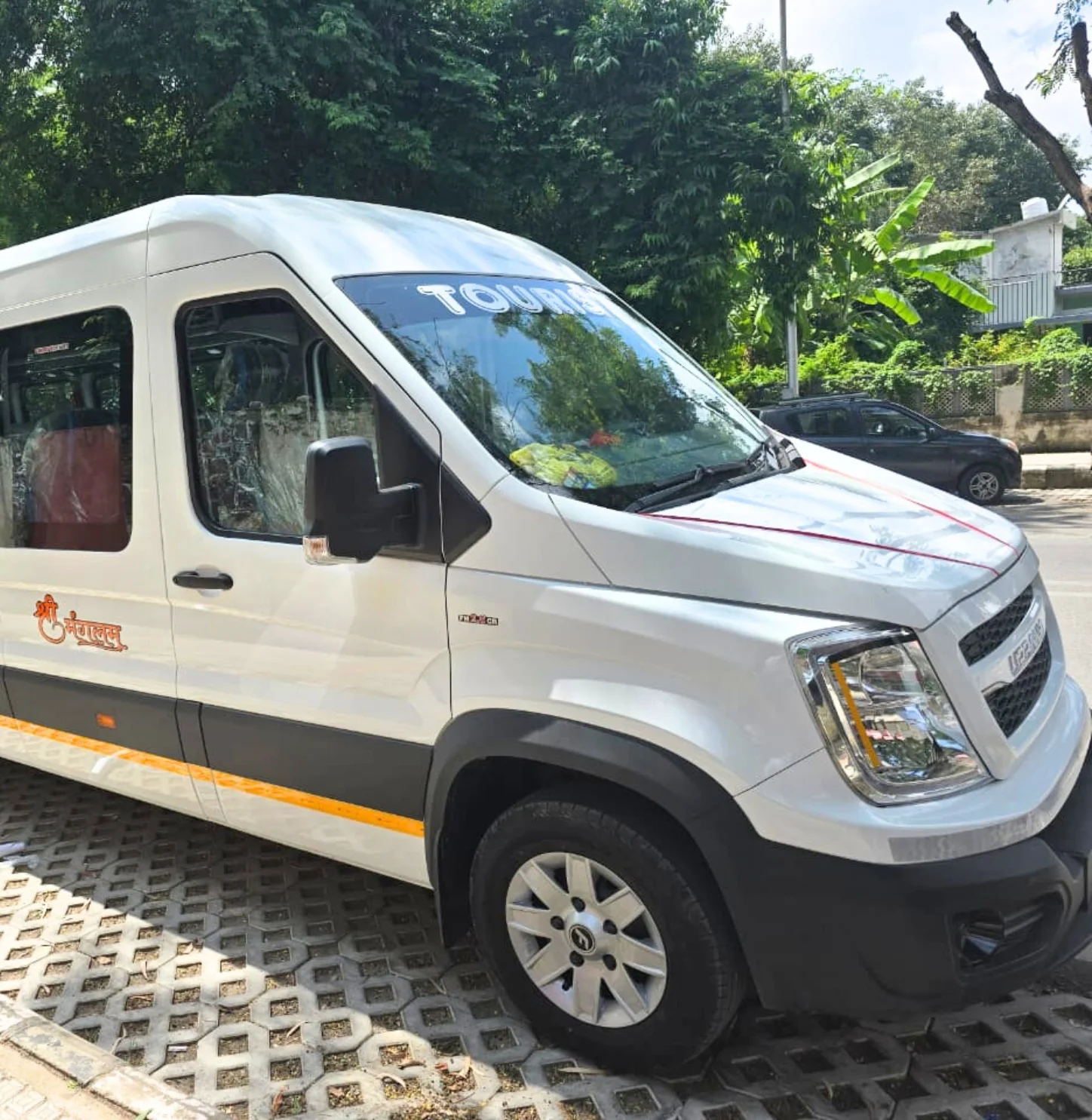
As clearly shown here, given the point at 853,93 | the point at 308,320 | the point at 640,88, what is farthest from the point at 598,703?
the point at 853,93

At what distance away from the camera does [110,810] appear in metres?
4.59

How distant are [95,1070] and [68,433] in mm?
2205

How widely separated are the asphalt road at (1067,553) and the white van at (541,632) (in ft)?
11.2

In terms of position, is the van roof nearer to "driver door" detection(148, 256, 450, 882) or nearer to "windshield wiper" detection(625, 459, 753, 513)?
"driver door" detection(148, 256, 450, 882)

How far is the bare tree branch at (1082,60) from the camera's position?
38.4ft

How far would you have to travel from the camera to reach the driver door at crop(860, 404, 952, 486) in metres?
13.5

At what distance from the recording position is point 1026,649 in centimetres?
258

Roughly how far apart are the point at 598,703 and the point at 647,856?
1.22 ft

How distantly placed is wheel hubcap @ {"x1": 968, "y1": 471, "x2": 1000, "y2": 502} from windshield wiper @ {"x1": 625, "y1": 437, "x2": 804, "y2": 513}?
11.2 metres

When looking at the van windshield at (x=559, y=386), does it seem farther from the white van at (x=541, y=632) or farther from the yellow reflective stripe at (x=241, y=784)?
the yellow reflective stripe at (x=241, y=784)

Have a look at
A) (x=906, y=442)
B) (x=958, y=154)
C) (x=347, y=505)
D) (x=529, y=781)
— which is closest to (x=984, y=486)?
(x=906, y=442)

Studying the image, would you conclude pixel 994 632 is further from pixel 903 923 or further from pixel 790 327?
pixel 790 327

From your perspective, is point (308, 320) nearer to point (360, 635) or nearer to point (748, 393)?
point (360, 635)

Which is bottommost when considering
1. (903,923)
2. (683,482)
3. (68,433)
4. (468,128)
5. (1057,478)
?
(1057,478)
